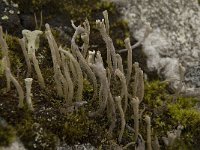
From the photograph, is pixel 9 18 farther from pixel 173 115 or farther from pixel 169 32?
pixel 173 115

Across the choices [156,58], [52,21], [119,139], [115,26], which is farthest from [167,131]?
[52,21]

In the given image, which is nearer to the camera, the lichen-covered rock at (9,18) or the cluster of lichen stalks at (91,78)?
the cluster of lichen stalks at (91,78)

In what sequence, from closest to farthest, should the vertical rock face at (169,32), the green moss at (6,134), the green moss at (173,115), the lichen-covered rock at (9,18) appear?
the green moss at (6,134), the green moss at (173,115), the lichen-covered rock at (9,18), the vertical rock face at (169,32)

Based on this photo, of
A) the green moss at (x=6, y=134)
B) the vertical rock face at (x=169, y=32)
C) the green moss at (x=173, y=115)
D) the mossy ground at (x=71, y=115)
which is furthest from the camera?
the vertical rock face at (x=169, y=32)

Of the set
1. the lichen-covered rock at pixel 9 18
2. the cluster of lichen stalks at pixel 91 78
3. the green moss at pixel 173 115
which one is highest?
the lichen-covered rock at pixel 9 18

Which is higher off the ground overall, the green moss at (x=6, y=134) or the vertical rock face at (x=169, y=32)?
the vertical rock face at (x=169, y=32)

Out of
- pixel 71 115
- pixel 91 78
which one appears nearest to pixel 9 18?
pixel 91 78

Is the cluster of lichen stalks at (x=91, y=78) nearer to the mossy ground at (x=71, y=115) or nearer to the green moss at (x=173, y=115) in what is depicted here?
the mossy ground at (x=71, y=115)

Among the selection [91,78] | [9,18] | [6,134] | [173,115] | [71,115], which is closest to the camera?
[6,134]

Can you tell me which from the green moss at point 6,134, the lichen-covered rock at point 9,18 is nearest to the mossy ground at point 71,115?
the green moss at point 6,134
